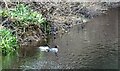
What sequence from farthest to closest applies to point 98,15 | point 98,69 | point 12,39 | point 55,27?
point 98,15, point 55,27, point 12,39, point 98,69

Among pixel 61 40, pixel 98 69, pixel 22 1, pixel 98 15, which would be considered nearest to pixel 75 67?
pixel 98 69

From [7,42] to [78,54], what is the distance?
3.65 meters

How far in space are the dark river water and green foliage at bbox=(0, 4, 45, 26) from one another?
1750mm

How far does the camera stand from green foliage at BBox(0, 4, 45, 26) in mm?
20594

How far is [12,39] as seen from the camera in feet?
61.0

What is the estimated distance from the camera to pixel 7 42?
1772 cm

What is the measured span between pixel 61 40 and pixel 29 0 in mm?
4652

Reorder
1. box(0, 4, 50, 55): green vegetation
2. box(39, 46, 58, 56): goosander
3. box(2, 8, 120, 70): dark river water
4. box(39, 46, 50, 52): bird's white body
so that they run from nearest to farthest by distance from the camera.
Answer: box(2, 8, 120, 70): dark river water < box(0, 4, 50, 55): green vegetation < box(39, 46, 58, 56): goosander < box(39, 46, 50, 52): bird's white body

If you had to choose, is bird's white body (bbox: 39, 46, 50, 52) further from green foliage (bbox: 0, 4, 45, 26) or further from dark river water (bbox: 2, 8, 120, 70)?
green foliage (bbox: 0, 4, 45, 26)

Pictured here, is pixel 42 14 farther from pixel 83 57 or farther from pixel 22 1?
pixel 83 57

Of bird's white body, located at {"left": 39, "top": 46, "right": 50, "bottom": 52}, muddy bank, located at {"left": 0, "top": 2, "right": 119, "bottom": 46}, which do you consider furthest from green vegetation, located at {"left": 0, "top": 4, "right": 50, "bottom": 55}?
bird's white body, located at {"left": 39, "top": 46, "right": 50, "bottom": 52}

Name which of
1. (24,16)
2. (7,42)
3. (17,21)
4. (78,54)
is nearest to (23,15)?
(24,16)

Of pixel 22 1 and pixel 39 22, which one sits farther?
pixel 22 1

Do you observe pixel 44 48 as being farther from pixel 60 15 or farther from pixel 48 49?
pixel 60 15
